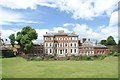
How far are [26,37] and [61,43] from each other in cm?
1226

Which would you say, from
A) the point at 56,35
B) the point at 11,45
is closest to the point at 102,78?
the point at 56,35

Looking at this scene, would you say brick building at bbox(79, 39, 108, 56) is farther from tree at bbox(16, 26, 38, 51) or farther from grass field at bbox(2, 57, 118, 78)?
grass field at bbox(2, 57, 118, 78)

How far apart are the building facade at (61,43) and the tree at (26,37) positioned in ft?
18.3

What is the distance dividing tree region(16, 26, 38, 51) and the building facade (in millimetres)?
5585

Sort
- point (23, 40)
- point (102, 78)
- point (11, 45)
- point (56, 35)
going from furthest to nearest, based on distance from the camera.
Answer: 1. point (11, 45)
2. point (56, 35)
3. point (23, 40)
4. point (102, 78)

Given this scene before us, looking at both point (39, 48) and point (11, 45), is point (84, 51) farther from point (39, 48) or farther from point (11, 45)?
point (11, 45)

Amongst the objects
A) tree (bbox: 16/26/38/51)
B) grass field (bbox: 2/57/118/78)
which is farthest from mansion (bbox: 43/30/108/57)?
grass field (bbox: 2/57/118/78)

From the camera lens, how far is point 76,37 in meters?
71.8

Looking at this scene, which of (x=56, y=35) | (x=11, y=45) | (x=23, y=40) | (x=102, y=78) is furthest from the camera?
Result: (x=11, y=45)

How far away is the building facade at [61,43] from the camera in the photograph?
71.3m

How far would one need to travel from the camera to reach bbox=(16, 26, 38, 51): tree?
208 ft

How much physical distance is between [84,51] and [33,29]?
52.4 feet

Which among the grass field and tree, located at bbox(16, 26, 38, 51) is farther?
tree, located at bbox(16, 26, 38, 51)

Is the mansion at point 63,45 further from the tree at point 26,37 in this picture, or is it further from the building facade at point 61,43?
the tree at point 26,37
